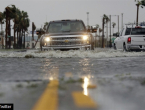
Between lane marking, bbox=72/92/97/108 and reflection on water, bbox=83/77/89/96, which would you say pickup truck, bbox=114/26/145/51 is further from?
lane marking, bbox=72/92/97/108

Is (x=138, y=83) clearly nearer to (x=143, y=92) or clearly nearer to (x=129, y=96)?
(x=143, y=92)

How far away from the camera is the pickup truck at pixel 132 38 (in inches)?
880

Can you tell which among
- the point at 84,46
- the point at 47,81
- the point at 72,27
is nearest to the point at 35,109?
the point at 47,81

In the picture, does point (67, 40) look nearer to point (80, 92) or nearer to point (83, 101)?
point (80, 92)

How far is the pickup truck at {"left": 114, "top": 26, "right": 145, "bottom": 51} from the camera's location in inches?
880

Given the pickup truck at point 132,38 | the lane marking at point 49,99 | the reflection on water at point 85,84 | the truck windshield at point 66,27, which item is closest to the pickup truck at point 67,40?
the truck windshield at point 66,27

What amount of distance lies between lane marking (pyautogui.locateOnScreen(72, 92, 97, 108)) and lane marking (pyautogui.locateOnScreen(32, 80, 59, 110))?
269mm

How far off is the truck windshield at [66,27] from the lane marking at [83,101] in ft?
43.4

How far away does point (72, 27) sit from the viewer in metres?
18.6

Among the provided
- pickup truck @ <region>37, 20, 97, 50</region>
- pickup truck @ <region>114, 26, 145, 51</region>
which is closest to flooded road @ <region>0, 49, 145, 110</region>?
pickup truck @ <region>37, 20, 97, 50</region>

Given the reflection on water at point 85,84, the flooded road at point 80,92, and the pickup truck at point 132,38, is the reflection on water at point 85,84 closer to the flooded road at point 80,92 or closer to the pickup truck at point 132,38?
the flooded road at point 80,92

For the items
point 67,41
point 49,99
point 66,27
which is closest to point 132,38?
point 66,27

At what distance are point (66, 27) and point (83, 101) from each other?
45.8ft

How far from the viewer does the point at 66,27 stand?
18.6 meters
